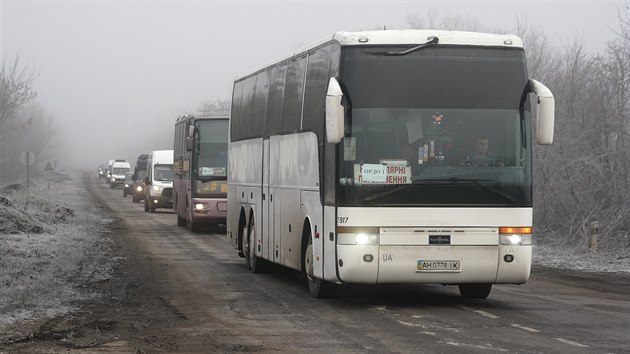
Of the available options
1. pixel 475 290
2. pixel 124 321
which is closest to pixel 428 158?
pixel 475 290

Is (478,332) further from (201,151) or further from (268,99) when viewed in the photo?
(201,151)

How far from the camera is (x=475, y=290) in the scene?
15102mm

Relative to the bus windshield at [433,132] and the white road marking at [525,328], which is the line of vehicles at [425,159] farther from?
the white road marking at [525,328]

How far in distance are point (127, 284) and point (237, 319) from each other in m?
4.95

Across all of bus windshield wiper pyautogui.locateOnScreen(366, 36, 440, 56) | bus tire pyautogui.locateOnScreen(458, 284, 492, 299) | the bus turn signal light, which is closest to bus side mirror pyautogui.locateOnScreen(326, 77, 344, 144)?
bus windshield wiper pyautogui.locateOnScreen(366, 36, 440, 56)

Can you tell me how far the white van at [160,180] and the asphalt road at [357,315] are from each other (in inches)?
1053

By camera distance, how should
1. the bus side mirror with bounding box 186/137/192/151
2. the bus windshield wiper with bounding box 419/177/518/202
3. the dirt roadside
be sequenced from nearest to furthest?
the dirt roadside
the bus windshield wiper with bounding box 419/177/518/202
the bus side mirror with bounding box 186/137/192/151

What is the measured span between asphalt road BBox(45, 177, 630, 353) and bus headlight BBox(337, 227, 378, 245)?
798 mm

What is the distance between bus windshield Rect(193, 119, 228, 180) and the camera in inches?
1275

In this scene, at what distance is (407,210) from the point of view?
13.6m

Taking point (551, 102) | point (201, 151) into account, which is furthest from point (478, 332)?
point (201, 151)

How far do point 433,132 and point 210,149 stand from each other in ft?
63.1

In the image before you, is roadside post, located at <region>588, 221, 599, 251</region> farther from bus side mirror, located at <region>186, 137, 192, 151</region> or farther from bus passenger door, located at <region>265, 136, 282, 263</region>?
bus side mirror, located at <region>186, 137, 192, 151</region>

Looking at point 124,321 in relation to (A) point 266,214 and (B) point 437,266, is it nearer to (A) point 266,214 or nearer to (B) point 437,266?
(B) point 437,266
